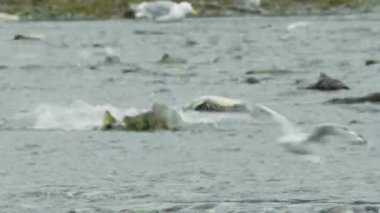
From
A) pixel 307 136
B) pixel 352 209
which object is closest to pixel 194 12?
pixel 307 136

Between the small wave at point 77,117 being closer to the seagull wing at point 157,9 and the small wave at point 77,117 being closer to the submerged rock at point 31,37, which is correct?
the submerged rock at point 31,37

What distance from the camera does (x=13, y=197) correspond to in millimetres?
6012

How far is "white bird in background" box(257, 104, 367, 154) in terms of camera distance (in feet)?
23.9

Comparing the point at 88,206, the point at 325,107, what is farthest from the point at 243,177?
the point at 325,107

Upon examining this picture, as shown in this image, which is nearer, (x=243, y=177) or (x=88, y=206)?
(x=88, y=206)

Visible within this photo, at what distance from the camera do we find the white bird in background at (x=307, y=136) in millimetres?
7280

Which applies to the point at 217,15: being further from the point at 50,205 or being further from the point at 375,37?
the point at 50,205

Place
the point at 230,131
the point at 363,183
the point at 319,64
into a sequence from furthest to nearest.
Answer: the point at 319,64 → the point at 230,131 → the point at 363,183

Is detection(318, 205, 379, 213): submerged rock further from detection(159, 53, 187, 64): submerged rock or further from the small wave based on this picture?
detection(159, 53, 187, 64): submerged rock

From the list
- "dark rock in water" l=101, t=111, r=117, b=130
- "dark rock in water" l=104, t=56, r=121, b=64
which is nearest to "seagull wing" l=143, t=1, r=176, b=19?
"dark rock in water" l=104, t=56, r=121, b=64

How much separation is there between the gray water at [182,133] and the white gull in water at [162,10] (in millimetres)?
3390

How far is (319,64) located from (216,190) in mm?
6634

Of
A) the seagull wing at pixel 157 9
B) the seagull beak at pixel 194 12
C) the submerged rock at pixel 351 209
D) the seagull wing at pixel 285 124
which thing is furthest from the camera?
the seagull beak at pixel 194 12

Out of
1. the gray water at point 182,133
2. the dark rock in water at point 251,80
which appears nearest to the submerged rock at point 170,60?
the gray water at point 182,133
